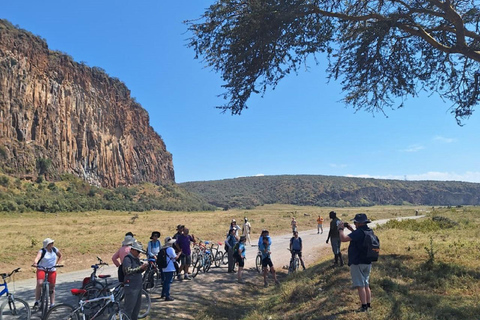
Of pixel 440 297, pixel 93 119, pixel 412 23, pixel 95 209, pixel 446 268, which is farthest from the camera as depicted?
pixel 93 119

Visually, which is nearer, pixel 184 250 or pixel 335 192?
pixel 184 250

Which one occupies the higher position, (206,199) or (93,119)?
(93,119)

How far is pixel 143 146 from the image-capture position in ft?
458

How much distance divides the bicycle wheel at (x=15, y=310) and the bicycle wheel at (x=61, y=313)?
157 centimetres

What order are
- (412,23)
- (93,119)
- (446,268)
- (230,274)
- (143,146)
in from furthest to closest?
(143,146) → (93,119) → (230,274) → (412,23) → (446,268)

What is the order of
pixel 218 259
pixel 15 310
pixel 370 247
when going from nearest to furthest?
pixel 370 247
pixel 15 310
pixel 218 259

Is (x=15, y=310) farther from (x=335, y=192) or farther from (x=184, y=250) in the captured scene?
(x=335, y=192)

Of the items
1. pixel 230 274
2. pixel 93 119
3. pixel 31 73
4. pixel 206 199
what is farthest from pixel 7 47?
pixel 230 274

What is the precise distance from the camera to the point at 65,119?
9756 cm

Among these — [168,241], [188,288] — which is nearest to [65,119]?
[188,288]

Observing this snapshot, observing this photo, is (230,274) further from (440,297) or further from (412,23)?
(412,23)

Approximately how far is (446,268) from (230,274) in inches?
297

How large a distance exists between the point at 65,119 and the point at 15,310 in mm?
101883

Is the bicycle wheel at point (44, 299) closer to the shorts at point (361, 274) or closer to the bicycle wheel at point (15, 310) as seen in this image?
the bicycle wheel at point (15, 310)
